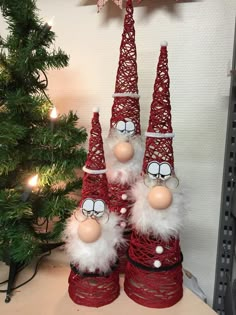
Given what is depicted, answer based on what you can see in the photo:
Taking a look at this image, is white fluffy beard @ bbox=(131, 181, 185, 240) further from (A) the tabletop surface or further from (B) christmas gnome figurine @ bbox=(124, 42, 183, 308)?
(A) the tabletop surface

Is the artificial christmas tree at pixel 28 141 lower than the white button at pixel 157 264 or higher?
higher

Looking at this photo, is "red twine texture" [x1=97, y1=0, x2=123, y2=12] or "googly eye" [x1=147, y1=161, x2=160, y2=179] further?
"red twine texture" [x1=97, y1=0, x2=123, y2=12]

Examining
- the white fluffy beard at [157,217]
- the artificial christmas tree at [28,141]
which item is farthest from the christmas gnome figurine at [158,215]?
the artificial christmas tree at [28,141]

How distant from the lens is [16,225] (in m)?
0.61

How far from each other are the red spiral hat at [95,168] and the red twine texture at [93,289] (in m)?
0.13

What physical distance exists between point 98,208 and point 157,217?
0.31 feet

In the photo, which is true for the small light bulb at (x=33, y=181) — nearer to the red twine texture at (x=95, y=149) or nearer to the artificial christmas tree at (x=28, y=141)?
the artificial christmas tree at (x=28, y=141)

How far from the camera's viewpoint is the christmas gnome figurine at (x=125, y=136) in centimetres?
60

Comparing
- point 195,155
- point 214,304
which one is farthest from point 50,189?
point 214,304

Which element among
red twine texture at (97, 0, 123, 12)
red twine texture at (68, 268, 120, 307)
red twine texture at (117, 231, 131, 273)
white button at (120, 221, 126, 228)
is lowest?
red twine texture at (68, 268, 120, 307)

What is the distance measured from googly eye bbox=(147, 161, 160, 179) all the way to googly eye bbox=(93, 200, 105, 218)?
9 centimetres

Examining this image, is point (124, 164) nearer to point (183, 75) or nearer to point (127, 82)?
point (127, 82)

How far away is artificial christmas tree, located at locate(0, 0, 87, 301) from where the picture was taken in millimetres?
579

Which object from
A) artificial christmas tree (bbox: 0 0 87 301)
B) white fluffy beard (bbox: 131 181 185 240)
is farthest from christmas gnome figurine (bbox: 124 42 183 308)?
artificial christmas tree (bbox: 0 0 87 301)
